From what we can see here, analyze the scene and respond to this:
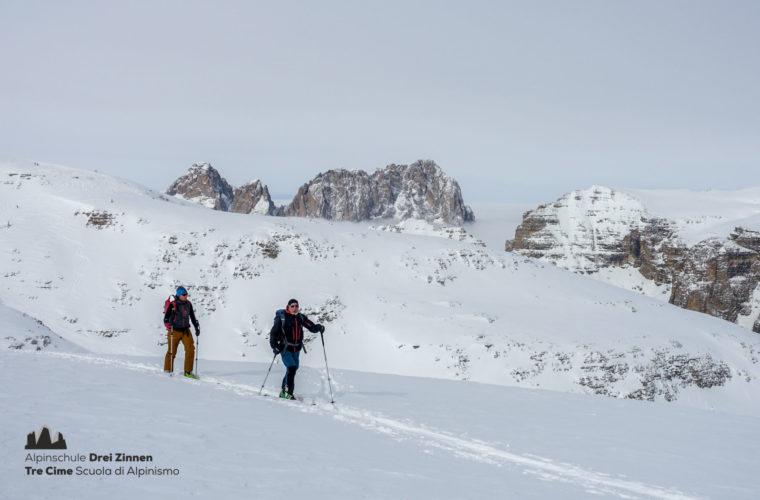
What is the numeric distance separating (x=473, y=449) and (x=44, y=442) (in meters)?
6.94

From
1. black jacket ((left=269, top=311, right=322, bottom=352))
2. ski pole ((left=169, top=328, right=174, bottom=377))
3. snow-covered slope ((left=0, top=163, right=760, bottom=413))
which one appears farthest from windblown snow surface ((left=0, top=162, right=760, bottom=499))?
black jacket ((left=269, top=311, right=322, bottom=352))

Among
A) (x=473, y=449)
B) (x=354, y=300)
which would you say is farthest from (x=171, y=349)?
(x=354, y=300)

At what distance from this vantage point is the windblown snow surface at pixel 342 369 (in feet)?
22.4

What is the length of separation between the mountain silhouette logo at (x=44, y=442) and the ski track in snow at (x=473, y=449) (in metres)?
5.72

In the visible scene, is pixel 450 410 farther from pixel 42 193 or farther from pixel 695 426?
pixel 42 193

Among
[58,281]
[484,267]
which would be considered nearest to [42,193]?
[58,281]

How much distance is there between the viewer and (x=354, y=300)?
117 ft

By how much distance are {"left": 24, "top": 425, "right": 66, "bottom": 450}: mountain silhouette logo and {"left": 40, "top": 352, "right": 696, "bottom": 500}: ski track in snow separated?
→ 18.8 ft

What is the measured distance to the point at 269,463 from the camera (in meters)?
6.66

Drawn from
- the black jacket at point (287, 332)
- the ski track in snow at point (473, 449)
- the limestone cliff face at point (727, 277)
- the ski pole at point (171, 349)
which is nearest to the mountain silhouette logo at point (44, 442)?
the ski track in snow at point (473, 449)

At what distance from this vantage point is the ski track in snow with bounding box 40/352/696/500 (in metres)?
7.54

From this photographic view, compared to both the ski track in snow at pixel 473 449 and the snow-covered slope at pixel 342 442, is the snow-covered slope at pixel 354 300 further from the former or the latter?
the ski track in snow at pixel 473 449

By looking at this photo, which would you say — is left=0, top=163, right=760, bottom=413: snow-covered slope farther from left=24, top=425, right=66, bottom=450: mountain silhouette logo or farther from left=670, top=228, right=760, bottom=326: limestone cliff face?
left=670, top=228, right=760, bottom=326: limestone cliff face

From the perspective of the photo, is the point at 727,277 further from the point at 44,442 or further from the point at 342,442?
the point at 44,442
